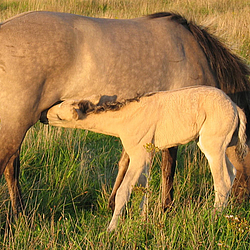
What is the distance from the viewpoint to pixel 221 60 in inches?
174

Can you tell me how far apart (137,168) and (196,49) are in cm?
161

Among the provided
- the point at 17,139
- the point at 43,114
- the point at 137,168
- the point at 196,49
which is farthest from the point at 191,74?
the point at 17,139

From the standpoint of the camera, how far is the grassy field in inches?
120

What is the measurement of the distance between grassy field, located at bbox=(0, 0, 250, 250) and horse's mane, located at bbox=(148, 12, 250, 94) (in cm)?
27

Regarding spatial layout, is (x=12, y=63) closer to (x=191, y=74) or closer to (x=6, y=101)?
(x=6, y=101)

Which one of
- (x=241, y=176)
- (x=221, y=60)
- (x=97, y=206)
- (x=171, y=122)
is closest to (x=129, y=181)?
(x=171, y=122)

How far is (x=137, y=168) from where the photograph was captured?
3412 millimetres

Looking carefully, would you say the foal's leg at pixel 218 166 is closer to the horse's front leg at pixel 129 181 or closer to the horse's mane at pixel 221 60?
the horse's front leg at pixel 129 181

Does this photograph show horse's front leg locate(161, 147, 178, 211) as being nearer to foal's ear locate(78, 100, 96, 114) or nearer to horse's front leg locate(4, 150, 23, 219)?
foal's ear locate(78, 100, 96, 114)

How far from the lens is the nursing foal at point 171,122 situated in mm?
3473

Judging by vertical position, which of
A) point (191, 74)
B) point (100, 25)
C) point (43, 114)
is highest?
point (100, 25)

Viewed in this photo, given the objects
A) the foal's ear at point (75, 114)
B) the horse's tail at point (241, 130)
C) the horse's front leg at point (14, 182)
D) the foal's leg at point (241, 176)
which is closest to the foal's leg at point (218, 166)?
the horse's tail at point (241, 130)

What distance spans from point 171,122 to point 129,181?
63 cm

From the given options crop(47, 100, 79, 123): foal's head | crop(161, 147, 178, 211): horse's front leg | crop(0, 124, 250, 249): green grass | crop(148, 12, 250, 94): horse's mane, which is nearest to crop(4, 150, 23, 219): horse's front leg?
crop(0, 124, 250, 249): green grass
